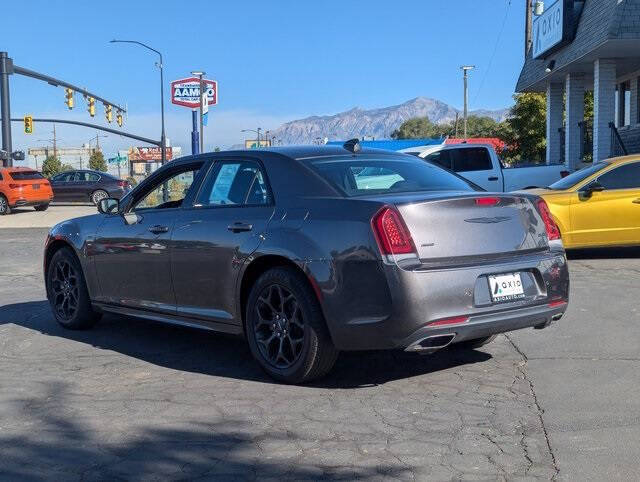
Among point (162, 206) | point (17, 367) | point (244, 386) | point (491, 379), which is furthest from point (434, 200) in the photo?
point (17, 367)

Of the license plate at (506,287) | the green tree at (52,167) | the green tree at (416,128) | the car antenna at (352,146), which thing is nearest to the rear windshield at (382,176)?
the car antenna at (352,146)

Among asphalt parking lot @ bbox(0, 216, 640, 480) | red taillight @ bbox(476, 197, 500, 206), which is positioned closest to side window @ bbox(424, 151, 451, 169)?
asphalt parking lot @ bbox(0, 216, 640, 480)

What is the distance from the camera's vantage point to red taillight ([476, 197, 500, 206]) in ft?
A: 17.1

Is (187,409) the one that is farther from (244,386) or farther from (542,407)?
(542,407)

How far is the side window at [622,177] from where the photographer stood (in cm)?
1180

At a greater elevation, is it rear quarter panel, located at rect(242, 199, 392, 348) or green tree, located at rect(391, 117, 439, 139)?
green tree, located at rect(391, 117, 439, 139)

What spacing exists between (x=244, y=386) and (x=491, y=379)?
1.70 meters

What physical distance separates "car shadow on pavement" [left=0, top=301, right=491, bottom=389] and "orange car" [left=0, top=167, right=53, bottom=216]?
21.2 meters

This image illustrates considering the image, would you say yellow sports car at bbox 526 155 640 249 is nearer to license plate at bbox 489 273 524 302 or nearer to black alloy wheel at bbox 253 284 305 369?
license plate at bbox 489 273 524 302

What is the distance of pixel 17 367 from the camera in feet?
20.5

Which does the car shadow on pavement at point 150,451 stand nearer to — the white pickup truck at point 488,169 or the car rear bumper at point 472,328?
the car rear bumper at point 472,328

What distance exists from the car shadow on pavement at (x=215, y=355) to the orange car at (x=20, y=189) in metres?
21.2

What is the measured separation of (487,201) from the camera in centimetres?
526

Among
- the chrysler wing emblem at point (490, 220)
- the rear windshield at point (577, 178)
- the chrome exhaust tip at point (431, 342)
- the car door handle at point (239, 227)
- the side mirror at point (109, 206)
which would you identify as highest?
the rear windshield at point (577, 178)
